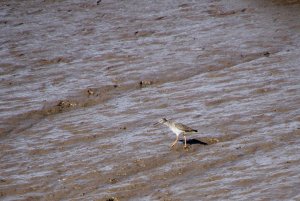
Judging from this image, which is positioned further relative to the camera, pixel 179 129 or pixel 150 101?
pixel 150 101

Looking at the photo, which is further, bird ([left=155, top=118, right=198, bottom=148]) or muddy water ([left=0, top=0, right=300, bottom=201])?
bird ([left=155, top=118, right=198, bottom=148])

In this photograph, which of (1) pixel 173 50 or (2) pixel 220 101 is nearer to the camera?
(2) pixel 220 101

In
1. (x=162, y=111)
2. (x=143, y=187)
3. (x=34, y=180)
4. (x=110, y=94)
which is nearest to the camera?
(x=143, y=187)

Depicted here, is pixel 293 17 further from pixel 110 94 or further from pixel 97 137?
pixel 97 137

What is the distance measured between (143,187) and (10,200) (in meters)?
1.58

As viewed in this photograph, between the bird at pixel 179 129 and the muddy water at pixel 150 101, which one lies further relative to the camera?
the bird at pixel 179 129

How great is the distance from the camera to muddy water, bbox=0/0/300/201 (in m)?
8.93

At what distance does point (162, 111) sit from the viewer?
11.8 meters

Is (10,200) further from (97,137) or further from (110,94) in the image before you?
(110,94)

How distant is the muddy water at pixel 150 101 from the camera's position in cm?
893

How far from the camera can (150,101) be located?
12258 mm

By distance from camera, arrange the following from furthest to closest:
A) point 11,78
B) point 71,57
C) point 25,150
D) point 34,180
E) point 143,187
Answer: point 71,57
point 11,78
point 25,150
point 34,180
point 143,187

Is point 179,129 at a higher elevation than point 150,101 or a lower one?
higher

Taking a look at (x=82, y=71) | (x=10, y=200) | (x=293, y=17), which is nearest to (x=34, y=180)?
(x=10, y=200)
